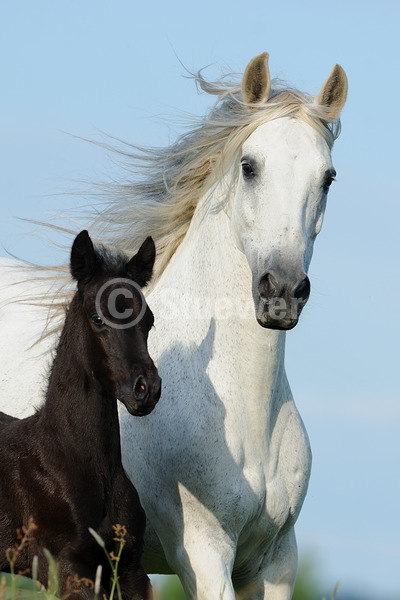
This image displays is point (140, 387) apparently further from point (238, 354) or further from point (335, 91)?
point (335, 91)

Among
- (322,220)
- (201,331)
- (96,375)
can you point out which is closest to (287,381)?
(201,331)

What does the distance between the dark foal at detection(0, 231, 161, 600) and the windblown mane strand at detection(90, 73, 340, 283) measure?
A: 0.87 m

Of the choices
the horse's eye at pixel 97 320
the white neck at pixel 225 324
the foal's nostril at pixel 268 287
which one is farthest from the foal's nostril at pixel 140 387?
the white neck at pixel 225 324

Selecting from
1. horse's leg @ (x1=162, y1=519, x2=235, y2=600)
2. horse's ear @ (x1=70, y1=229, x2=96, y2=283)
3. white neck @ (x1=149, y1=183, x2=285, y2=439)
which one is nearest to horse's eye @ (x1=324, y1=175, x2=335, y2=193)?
white neck @ (x1=149, y1=183, x2=285, y2=439)

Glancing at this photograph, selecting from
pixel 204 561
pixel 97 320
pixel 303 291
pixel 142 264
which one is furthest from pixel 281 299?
pixel 204 561

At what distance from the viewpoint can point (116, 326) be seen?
14.0ft

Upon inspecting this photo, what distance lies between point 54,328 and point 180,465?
48.9 inches

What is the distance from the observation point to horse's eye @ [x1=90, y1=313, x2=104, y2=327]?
4316 millimetres

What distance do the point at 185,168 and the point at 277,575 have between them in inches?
85.4

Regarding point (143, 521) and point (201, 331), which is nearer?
point (143, 521)

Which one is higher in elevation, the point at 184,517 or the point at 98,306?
the point at 98,306

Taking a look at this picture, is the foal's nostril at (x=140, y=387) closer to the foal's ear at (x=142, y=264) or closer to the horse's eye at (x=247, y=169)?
the foal's ear at (x=142, y=264)

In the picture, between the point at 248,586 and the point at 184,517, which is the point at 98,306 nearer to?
the point at 184,517

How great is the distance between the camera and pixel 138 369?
414cm
